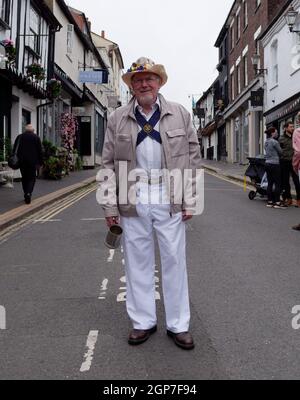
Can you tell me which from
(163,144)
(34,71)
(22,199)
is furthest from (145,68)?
(34,71)

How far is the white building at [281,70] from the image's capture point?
19.0 m

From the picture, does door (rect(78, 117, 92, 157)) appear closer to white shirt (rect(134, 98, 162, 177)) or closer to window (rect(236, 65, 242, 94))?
window (rect(236, 65, 242, 94))

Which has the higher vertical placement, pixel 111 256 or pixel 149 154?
pixel 149 154

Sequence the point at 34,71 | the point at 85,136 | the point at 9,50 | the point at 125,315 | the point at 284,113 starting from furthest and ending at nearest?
1. the point at 85,136
2. the point at 284,113
3. the point at 34,71
4. the point at 9,50
5. the point at 125,315

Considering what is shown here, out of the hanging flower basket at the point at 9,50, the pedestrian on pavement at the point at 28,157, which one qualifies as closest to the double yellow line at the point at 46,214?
the pedestrian on pavement at the point at 28,157

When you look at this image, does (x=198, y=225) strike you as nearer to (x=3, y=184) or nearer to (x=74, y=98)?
(x=3, y=184)

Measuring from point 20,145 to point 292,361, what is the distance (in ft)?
30.5

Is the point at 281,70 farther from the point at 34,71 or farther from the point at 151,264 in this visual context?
the point at 151,264

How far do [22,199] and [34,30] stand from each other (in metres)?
8.69

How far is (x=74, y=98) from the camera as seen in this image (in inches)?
1078

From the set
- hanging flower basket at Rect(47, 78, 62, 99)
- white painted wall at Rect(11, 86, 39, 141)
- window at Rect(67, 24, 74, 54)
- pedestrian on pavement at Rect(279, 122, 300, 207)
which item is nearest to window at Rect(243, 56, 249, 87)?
window at Rect(67, 24, 74, 54)

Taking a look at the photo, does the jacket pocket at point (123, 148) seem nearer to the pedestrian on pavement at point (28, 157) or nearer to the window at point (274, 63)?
the pedestrian on pavement at point (28, 157)

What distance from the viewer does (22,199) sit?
12297mm

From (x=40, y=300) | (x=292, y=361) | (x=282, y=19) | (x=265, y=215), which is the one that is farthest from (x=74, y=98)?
(x=292, y=361)
